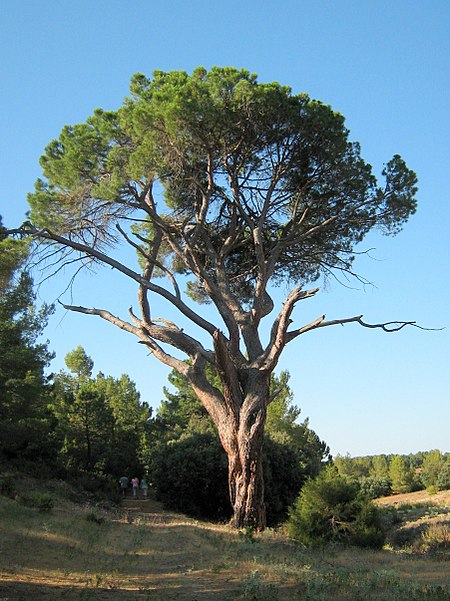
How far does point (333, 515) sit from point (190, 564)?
4.68 metres

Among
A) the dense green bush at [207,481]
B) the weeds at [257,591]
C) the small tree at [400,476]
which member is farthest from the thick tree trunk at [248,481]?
the small tree at [400,476]

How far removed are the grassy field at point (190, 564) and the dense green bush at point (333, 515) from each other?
2.14 ft

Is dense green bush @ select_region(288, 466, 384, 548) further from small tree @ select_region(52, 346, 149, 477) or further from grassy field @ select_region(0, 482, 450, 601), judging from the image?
small tree @ select_region(52, 346, 149, 477)

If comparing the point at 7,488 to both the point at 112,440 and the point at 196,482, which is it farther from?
the point at 112,440

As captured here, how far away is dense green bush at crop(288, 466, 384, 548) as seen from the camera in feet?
40.2

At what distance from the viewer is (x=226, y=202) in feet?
53.8

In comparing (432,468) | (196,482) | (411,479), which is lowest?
(196,482)

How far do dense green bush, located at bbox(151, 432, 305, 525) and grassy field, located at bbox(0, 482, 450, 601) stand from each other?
7410 millimetres

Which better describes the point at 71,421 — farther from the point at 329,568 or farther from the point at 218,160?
the point at 329,568

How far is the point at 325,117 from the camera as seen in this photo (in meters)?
14.5

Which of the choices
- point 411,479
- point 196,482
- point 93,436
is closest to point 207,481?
point 196,482

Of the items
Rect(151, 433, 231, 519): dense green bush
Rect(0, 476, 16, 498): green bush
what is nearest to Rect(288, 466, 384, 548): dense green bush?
Rect(0, 476, 16, 498): green bush

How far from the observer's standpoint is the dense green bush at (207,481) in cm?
2109

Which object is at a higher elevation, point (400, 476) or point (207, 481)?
point (400, 476)
